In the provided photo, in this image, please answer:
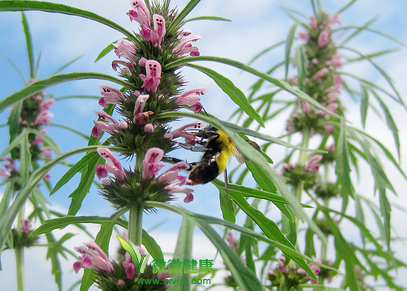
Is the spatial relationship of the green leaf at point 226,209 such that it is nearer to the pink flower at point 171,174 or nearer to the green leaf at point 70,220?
the pink flower at point 171,174

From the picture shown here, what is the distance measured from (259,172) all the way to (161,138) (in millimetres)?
508

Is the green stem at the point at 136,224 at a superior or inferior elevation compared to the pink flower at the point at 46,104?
inferior

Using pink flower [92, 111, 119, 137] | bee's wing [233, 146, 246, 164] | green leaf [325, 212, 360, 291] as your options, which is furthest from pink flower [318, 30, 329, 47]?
pink flower [92, 111, 119, 137]

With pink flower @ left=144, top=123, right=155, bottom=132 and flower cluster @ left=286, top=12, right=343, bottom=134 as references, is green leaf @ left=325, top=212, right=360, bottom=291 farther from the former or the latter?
pink flower @ left=144, top=123, right=155, bottom=132

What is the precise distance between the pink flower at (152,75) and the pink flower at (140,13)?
0.33 meters

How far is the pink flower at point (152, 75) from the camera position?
5.66 ft

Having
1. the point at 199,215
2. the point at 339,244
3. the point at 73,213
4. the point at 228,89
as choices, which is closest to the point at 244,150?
the point at 199,215

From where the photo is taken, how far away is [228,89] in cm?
177

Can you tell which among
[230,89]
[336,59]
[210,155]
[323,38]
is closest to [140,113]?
[230,89]

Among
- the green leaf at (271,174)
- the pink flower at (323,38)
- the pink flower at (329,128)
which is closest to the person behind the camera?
the green leaf at (271,174)

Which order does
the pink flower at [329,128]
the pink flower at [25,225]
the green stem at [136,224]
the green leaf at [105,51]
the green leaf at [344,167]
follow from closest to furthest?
1. the green stem at [136,224]
2. the green leaf at [105,51]
3. the green leaf at [344,167]
4. the pink flower at [25,225]
5. the pink flower at [329,128]

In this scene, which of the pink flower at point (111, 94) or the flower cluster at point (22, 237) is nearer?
the pink flower at point (111, 94)

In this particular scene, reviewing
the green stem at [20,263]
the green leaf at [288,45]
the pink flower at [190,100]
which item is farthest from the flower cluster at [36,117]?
the pink flower at [190,100]

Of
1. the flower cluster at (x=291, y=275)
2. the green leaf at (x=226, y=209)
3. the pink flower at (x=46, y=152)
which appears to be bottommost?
the flower cluster at (x=291, y=275)
